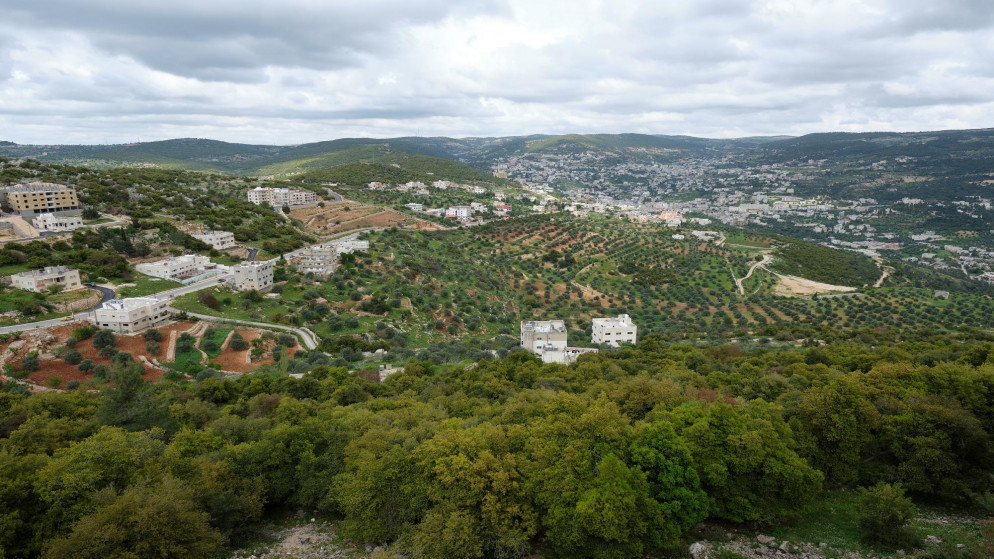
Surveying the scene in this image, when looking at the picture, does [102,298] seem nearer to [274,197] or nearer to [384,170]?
[274,197]

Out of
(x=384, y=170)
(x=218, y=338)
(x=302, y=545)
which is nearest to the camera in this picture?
(x=302, y=545)

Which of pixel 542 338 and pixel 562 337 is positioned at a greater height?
pixel 562 337

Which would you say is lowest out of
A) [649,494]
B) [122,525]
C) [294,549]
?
[294,549]

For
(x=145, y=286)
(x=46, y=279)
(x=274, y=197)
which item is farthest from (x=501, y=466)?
(x=274, y=197)

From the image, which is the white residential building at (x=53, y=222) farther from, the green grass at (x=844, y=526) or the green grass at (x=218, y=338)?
the green grass at (x=844, y=526)

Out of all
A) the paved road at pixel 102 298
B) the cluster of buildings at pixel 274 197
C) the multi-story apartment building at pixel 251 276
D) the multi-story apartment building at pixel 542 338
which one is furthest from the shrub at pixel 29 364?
the cluster of buildings at pixel 274 197

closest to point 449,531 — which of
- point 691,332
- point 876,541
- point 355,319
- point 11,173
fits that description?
point 876,541

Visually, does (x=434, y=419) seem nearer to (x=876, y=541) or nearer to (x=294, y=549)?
(x=294, y=549)

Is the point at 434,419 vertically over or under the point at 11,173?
under
